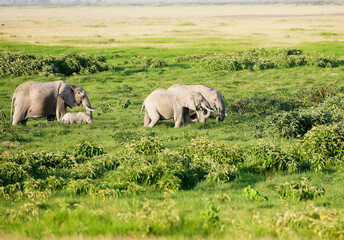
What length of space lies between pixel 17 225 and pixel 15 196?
188cm

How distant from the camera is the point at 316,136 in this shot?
13336mm

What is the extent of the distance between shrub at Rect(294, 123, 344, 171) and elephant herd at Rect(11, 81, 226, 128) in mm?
5914

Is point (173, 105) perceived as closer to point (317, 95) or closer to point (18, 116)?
point (18, 116)

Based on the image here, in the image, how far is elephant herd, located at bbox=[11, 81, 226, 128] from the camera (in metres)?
18.7

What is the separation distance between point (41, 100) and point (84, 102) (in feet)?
6.51

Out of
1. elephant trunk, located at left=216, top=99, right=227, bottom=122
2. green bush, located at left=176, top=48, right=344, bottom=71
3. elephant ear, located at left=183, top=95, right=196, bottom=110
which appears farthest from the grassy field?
green bush, located at left=176, top=48, right=344, bottom=71

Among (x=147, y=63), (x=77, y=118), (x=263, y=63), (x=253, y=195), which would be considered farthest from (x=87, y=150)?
(x=147, y=63)

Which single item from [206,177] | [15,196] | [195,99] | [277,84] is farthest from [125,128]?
[277,84]

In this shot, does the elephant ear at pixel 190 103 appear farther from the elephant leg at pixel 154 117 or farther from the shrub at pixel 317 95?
the shrub at pixel 317 95

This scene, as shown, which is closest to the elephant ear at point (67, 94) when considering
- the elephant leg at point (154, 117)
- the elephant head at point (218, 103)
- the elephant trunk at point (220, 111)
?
the elephant leg at point (154, 117)

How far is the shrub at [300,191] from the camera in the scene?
977 cm

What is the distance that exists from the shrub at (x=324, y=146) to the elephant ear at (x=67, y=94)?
35.3ft

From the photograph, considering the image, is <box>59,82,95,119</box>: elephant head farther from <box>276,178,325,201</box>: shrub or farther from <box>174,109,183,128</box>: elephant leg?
<box>276,178,325,201</box>: shrub

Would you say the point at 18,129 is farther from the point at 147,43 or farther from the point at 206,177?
the point at 147,43
